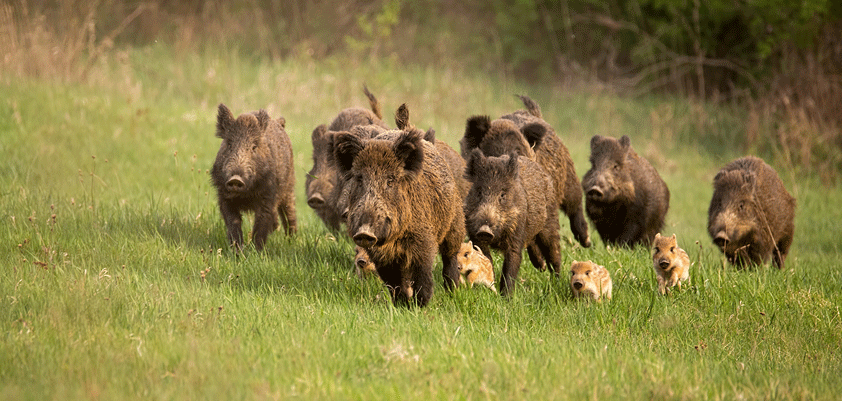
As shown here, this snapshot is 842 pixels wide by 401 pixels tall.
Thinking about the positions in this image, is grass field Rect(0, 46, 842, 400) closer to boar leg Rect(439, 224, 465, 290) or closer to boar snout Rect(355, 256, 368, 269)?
boar leg Rect(439, 224, 465, 290)

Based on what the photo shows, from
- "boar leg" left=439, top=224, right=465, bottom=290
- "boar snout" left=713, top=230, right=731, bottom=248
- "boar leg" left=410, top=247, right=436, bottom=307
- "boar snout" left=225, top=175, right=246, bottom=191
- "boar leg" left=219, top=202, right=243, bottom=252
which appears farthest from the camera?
"boar snout" left=713, top=230, right=731, bottom=248

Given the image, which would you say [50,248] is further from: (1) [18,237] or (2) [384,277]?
(2) [384,277]

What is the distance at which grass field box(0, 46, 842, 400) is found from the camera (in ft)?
14.0

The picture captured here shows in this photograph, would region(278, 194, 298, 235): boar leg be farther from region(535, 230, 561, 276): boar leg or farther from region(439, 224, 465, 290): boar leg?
region(535, 230, 561, 276): boar leg

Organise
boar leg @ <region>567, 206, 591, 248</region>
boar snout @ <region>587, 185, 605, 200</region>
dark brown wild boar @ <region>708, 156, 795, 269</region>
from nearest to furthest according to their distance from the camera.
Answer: dark brown wild boar @ <region>708, 156, 795, 269</region>
boar leg @ <region>567, 206, 591, 248</region>
boar snout @ <region>587, 185, 605, 200</region>

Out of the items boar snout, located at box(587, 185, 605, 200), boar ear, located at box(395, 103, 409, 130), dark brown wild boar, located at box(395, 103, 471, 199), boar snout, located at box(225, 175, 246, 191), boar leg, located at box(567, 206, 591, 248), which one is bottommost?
boar leg, located at box(567, 206, 591, 248)

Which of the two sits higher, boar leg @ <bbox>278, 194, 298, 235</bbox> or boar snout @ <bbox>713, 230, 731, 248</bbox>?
boar leg @ <bbox>278, 194, 298, 235</bbox>

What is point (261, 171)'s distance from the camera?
25.1ft

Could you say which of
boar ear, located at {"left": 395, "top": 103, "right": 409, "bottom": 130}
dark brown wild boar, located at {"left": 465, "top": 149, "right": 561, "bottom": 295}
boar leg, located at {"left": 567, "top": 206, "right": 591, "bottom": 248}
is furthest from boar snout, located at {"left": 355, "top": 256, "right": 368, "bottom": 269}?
boar leg, located at {"left": 567, "top": 206, "right": 591, "bottom": 248}

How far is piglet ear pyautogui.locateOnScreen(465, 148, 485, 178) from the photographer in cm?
659

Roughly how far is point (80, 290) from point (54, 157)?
246 inches

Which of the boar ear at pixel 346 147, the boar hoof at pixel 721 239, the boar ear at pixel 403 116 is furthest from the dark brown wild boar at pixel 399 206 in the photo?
the boar hoof at pixel 721 239

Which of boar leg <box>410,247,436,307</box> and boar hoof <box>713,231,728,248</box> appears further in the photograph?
boar hoof <box>713,231,728,248</box>

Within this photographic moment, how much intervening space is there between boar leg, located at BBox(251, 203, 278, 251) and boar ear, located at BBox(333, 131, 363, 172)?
2.30 meters
